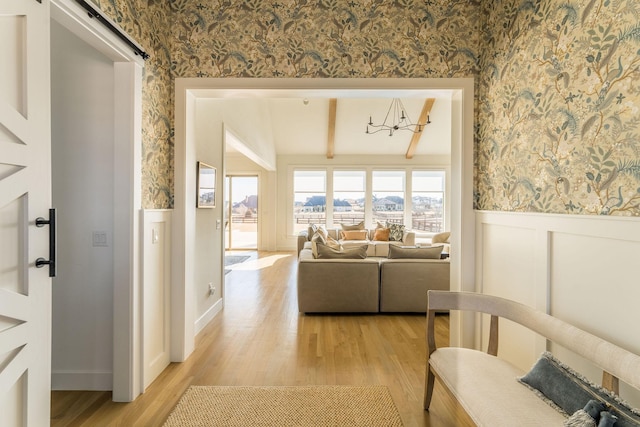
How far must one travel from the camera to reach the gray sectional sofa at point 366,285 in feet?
13.0

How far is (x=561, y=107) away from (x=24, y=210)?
8.64 feet

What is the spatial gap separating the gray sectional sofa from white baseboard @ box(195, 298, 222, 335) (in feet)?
3.22

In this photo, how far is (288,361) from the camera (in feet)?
9.04

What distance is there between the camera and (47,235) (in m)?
1.50

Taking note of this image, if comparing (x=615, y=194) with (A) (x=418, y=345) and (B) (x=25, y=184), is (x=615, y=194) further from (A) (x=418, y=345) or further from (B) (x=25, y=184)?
(B) (x=25, y=184)

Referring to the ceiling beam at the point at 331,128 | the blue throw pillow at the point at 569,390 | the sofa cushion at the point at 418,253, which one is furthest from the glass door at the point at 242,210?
the blue throw pillow at the point at 569,390

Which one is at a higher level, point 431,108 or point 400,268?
point 431,108

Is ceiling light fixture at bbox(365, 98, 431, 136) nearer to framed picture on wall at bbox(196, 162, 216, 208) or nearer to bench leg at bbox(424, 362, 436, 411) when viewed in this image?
framed picture on wall at bbox(196, 162, 216, 208)

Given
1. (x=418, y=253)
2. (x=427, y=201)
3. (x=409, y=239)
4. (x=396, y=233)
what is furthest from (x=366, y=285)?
(x=427, y=201)

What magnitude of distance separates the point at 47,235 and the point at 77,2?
117cm

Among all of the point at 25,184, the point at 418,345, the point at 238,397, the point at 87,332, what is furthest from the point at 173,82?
the point at 418,345

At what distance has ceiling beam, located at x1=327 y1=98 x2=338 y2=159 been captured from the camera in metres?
7.49

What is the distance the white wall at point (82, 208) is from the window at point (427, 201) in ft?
27.8

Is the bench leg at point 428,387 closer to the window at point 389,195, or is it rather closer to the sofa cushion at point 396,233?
the sofa cushion at point 396,233
